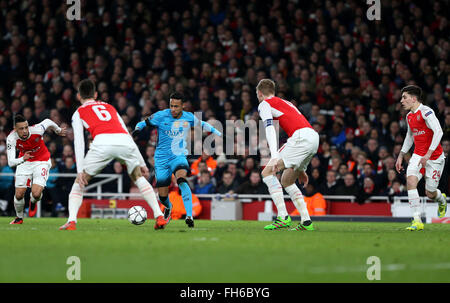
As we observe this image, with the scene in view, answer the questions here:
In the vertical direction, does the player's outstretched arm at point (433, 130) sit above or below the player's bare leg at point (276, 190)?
above

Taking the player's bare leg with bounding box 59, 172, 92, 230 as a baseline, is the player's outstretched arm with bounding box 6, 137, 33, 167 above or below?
above

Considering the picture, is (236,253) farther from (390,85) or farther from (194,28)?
(194,28)

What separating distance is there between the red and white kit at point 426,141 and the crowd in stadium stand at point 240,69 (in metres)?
4.82

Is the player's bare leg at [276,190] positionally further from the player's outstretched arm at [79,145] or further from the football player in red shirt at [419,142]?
the player's outstretched arm at [79,145]

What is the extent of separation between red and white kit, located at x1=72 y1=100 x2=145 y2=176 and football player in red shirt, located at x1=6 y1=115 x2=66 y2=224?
3.23 m

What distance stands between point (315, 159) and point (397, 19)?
5522mm

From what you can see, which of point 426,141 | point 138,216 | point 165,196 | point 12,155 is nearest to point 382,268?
point 426,141

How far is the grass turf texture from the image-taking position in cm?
509

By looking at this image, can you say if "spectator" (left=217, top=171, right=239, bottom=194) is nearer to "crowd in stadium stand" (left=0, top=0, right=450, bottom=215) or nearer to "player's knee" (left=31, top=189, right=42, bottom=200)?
"crowd in stadium stand" (left=0, top=0, right=450, bottom=215)

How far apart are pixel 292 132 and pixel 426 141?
7.63 feet

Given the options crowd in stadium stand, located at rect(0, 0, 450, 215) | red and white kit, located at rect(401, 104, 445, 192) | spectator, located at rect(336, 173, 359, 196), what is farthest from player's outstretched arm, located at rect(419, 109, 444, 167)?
spectator, located at rect(336, 173, 359, 196)

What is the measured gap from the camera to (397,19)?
20.2 metres

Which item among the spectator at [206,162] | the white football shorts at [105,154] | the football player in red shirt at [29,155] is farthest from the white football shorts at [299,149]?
the spectator at [206,162]

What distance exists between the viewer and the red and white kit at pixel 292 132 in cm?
1028
